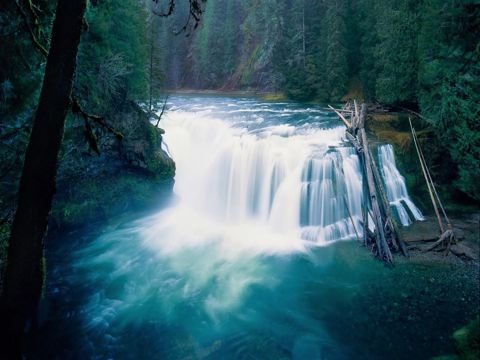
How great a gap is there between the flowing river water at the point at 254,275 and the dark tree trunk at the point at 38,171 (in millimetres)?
5729

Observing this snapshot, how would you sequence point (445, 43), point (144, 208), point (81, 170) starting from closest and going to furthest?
point (81, 170)
point (445, 43)
point (144, 208)

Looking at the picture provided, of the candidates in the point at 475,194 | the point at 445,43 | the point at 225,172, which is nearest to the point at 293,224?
the point at 225,172

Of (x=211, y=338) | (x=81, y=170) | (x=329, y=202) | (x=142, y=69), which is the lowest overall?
(x=211, y=338)

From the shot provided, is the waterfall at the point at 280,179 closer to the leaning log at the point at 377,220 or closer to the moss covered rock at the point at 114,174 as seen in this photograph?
the leaning log at the point at 377,220

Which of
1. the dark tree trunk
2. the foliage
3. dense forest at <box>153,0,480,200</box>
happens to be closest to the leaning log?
dense forest at <box>153,0,480,200</box>

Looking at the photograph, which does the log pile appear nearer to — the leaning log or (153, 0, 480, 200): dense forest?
the leaning log

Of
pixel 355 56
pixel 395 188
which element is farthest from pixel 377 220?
pixel 355 56

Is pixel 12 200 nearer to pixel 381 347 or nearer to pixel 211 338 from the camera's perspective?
pixel 211 338

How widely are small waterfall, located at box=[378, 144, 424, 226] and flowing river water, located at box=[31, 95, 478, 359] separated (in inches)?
2.4

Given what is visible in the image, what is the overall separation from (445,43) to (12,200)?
709 inches

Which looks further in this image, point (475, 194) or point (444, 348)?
point (475, 194)

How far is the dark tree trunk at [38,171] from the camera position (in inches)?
106

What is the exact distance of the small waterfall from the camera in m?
13.4

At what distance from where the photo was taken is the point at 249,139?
17.0m
